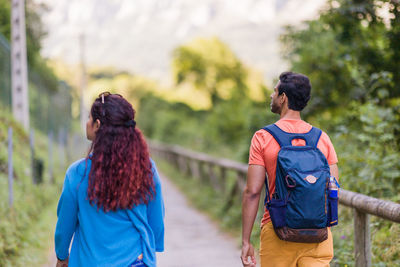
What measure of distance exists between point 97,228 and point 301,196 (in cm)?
107

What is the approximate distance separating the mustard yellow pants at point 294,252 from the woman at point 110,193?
751 millimetres

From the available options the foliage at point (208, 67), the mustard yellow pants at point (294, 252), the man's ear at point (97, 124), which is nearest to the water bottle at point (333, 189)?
the mustard yellow pants at point (294, 252)

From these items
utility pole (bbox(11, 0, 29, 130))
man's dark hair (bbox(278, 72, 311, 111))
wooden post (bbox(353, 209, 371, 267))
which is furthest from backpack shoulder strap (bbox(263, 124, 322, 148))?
utility pole (bbox(11, 0, 29, 130))

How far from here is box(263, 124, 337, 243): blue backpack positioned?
279cm

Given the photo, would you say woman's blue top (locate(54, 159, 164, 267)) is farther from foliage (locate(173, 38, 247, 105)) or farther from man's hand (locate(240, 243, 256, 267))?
foliage (locate(173, 38, 247, 105))

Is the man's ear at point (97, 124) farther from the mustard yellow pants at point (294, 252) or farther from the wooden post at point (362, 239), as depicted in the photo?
the wooden post at point (362, 239)

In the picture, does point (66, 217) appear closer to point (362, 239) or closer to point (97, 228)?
point (97, 228)

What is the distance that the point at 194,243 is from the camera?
8.00 metres

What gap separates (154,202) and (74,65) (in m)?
89.3

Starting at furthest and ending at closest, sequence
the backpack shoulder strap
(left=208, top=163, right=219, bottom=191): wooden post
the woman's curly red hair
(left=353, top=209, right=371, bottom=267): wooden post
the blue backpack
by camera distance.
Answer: (left=208, top=163, right=219, bottom=191): wooden post
(left=353, top=209, right=371, bottom=267): wooden post
the backpack shoulder strap
the blue backpack
the woman's curly red hair

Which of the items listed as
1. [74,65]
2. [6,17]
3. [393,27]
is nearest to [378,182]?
[393,27]

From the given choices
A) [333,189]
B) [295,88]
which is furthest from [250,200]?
[295,88]

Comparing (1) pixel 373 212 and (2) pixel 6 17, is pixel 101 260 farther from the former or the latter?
(2) pixel 6 17

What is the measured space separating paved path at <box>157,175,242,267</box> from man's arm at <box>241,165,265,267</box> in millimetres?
3497
